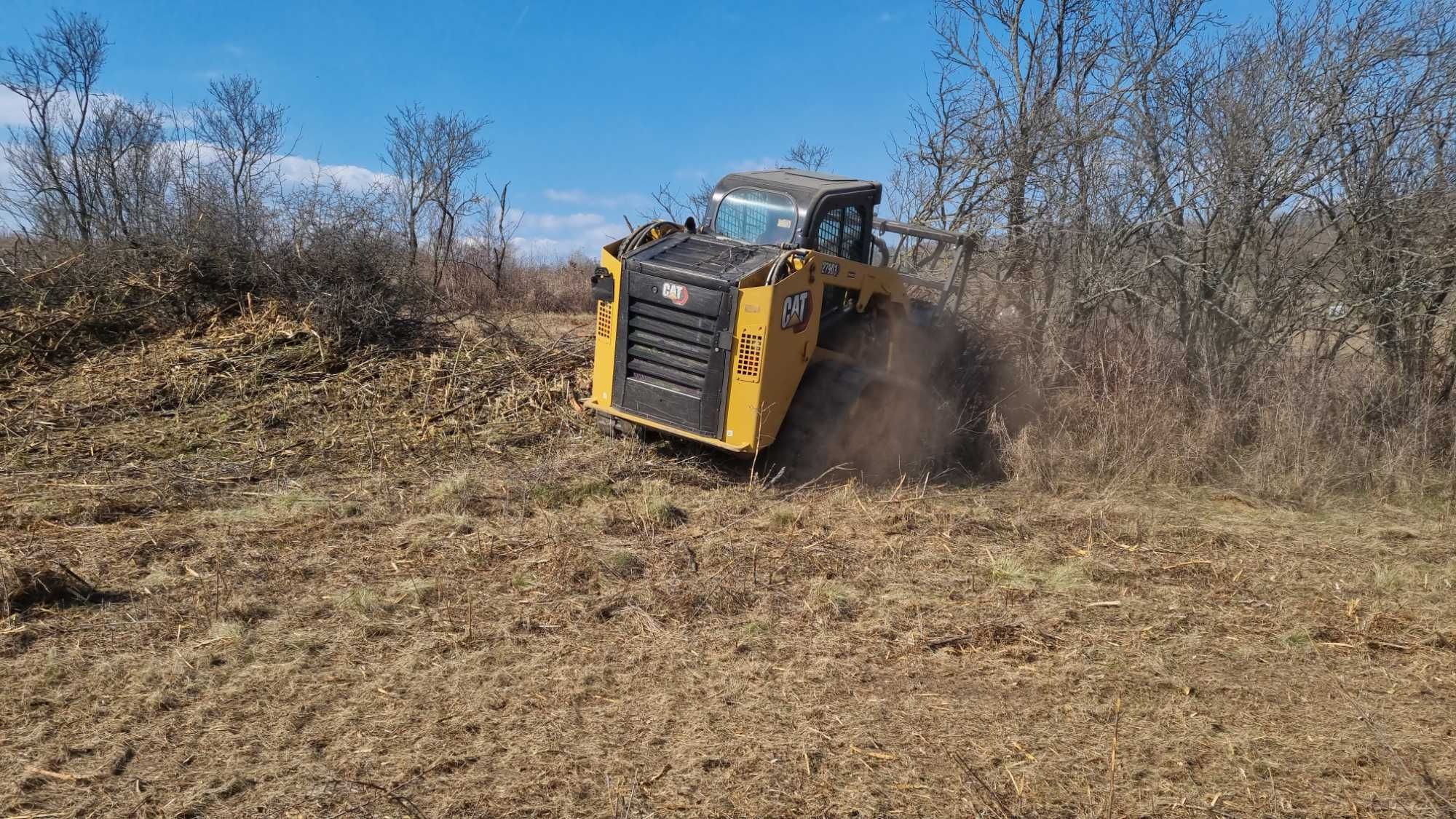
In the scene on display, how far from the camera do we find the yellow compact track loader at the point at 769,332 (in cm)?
649

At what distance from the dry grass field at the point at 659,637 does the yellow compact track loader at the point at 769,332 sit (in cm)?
47

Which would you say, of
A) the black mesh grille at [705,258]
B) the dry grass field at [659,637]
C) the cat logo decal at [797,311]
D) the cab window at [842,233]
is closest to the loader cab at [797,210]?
the cab window at [842,233]

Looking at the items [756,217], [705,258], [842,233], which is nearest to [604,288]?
[705,258]

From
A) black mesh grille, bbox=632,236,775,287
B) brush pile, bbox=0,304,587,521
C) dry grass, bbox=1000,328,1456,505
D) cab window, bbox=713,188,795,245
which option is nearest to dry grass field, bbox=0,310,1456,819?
brush pile, bbox=0,304,587,521

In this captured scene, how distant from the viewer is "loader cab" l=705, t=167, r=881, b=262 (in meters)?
7.13

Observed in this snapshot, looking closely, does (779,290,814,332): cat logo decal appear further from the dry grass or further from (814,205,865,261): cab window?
the dry grass

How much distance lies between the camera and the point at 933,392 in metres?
8.26

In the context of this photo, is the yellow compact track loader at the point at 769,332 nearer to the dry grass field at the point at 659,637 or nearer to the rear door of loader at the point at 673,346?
the rear door of loader at the point at 673,346

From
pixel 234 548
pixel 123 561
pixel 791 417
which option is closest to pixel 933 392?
pixel 791 417

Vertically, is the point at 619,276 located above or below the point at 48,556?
above

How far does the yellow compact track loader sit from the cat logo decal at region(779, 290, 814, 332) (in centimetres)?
1

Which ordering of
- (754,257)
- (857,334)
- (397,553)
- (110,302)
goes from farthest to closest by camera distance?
1. (110,302)
2. (857,334)
3. (754,257)
4. (397,553)

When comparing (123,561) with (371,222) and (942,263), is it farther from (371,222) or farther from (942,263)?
(942,263)

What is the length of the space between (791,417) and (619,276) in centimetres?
163
